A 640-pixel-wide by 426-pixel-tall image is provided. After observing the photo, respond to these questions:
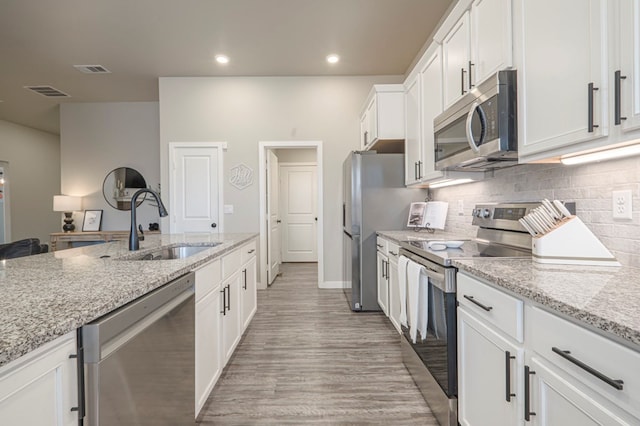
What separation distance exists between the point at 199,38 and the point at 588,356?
4097mm

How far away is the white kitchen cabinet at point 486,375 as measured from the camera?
1.12 m

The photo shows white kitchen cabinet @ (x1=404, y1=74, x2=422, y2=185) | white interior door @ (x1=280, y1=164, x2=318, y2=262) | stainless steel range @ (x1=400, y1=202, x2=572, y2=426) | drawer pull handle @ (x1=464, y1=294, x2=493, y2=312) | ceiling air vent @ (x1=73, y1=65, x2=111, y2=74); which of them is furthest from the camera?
white interior door @ (x1=280, y1=164, x2=318, y2=262)

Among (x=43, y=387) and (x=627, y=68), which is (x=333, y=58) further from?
(x=43, y=387)

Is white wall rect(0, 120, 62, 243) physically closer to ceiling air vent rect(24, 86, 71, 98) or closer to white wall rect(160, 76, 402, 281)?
ceiling air vent rect(24, 86, 71, 98)

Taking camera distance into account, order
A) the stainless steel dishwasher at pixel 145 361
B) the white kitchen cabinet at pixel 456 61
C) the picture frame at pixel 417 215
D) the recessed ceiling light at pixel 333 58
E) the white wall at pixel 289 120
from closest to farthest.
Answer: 1. the stainless steel dishwasher at pixel 145 361
2. the white kitchen cabinet at pixel 456 61
3. the picture frame at pixel 417 215
4. the recessed ceiling light at pixel 333 58
5. the white wall at pixel 289 120

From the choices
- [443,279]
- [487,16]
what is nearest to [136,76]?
[487,16]

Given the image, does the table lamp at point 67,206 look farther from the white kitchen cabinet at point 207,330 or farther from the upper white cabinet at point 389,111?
the upper white cabinet at point 389,111

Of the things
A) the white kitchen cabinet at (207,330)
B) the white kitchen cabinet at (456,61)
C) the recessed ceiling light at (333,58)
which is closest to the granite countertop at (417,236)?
the white kitchen cabinet at (456,61)

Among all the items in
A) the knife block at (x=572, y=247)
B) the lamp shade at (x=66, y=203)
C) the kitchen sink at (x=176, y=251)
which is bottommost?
the kitchen sink at (x=176, y=251)

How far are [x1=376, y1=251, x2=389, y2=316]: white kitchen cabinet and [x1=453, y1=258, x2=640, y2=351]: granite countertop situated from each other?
62.1 inches

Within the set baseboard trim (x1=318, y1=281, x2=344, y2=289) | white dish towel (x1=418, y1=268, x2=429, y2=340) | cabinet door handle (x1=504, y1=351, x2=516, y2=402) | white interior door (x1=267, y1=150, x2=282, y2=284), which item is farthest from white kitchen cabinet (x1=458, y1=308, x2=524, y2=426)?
white interior door (x1=267, y1=150, x2=282, y2=284)

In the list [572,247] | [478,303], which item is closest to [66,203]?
A: [478,303]

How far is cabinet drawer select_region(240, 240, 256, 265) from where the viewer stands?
9.07 ft

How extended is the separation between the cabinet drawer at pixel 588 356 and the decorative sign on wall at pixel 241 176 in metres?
4.12
